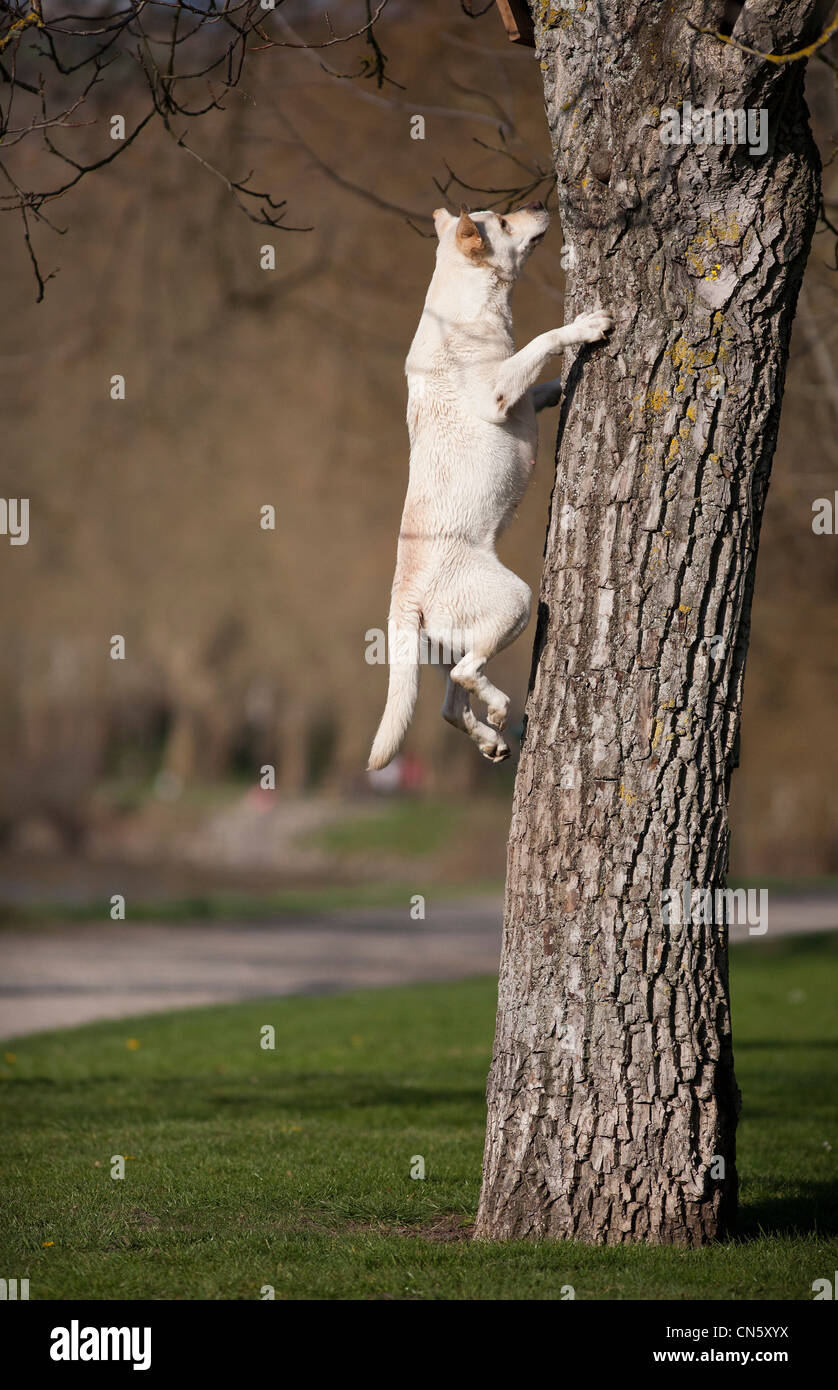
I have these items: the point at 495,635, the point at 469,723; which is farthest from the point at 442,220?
the point at 469,723

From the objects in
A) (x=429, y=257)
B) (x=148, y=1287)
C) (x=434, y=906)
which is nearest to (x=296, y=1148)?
(x=148, y=1287)

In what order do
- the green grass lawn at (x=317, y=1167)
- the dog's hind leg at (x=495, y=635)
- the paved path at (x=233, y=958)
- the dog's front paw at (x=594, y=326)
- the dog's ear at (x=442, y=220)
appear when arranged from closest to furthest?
the green grass lawn at (x=317, y=1167) → the dog's front paw at (x=594, y=326) → the dog's hind leg at (x=495, y=635) → the dog's ear at (x=442, y=220) → the paved path at (x=233, y=958)

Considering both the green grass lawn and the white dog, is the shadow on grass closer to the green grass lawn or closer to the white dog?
the green grass lawn

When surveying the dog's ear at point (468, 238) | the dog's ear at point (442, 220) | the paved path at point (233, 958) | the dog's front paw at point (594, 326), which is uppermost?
the dog's ear at point (442, 220)

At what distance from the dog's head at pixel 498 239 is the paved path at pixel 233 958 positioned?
7592 millimetres

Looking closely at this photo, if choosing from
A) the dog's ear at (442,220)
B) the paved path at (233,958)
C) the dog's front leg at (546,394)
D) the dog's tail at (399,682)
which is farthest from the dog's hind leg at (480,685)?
the paved path at (233,958)

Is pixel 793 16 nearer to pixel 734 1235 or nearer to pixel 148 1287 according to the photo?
pixel 734 1235

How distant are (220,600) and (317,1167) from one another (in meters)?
19.0

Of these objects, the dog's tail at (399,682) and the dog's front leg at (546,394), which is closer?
the dog's tail at (399,682)

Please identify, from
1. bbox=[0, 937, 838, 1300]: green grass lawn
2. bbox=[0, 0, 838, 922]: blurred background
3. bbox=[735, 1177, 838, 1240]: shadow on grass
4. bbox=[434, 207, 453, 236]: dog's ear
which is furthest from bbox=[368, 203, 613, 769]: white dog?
bbox=[0, 0, 838, 922]: blurred background

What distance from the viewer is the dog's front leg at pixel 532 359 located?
14.1 ft

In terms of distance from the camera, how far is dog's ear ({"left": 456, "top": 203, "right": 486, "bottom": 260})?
4664 millimetres

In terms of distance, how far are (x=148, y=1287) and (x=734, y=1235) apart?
1918 millimetres

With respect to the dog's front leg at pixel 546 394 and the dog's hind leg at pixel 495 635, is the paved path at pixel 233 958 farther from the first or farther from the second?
the dog's front leg at pixel 546 394
